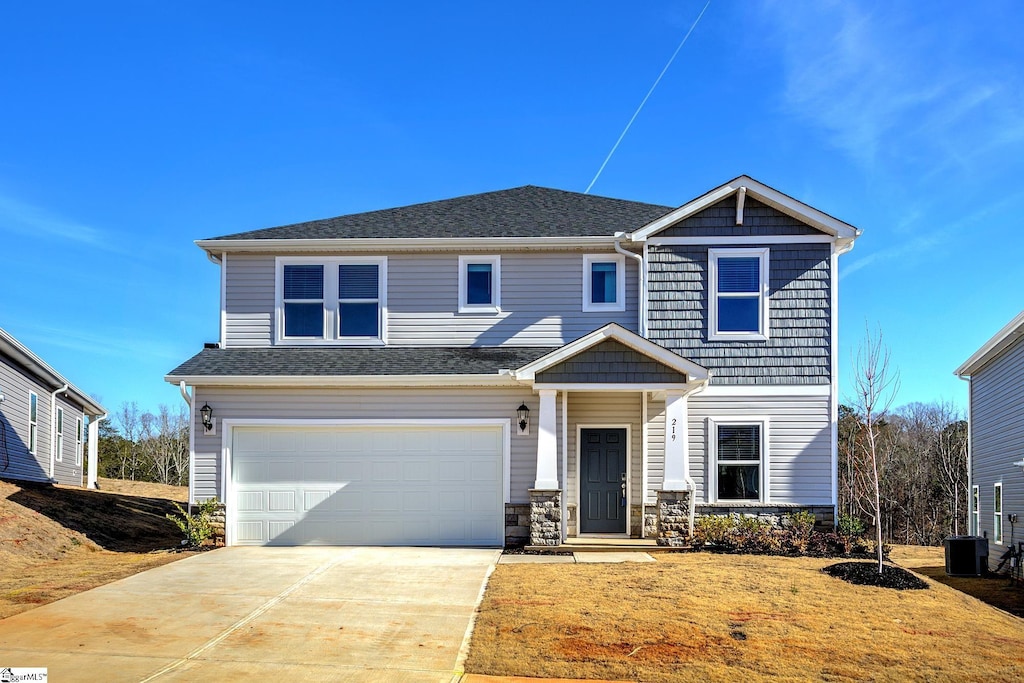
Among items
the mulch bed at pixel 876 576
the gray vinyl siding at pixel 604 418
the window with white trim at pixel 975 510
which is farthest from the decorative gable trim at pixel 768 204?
the window with white trim at pixel 975 510

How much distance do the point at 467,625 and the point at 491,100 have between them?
1317 centimetres

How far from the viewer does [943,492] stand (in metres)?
32.8

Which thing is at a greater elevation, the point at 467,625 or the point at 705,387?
the point at 705,387

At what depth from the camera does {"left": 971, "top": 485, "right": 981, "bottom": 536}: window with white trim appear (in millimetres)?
19781

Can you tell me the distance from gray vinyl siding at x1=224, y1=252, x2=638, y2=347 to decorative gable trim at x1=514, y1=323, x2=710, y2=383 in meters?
2.24

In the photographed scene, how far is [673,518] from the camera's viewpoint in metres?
15.1

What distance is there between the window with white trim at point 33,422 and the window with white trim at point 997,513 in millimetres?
23168

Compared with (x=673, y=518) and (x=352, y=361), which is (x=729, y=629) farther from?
(x=352, y=361)

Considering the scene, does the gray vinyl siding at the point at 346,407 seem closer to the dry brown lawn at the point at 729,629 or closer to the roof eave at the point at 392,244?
the roof eave at the point at 392,244

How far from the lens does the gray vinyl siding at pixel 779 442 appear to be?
16.3 meters

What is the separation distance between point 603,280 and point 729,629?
9.09 meters

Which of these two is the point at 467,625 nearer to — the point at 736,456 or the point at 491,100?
the point at 736,456

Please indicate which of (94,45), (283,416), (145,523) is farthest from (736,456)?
(94,45)

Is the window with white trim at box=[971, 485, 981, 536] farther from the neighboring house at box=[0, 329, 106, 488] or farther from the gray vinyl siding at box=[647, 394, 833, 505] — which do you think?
the neighboring house at box=[0, 329, 106, 488]
